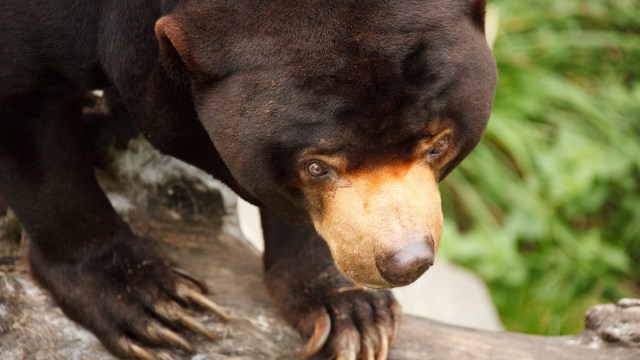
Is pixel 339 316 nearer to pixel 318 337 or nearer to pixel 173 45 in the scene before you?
pixel 318 337

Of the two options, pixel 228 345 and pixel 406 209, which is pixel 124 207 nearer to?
pixel 228 345

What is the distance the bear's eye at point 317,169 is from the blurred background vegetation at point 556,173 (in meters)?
2.98

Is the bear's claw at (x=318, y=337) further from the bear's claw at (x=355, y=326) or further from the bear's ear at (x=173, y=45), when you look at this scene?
the bear's ear at (x=173, y=45)

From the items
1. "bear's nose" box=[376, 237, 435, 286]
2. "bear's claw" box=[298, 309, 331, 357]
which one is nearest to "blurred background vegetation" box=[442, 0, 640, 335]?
"bear's claw" box=[298, 309, 331, 357]

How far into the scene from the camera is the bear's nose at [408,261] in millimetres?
2506

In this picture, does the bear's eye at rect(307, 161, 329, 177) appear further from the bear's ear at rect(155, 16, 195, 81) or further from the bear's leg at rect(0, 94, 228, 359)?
the bear's leg at rect(0, 94, 228, 359)

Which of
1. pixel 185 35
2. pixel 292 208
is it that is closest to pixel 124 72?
pixel 185 35

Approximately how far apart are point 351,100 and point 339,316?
0.98m

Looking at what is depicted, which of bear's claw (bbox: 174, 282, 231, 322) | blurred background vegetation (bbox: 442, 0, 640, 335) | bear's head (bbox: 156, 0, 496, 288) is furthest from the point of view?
blurred background vegetation (bbox: 442, 0, 640, 335)

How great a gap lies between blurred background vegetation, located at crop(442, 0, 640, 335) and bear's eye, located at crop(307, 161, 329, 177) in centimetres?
298

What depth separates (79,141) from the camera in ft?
10.7

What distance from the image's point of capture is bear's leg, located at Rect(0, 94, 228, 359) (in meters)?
3.12

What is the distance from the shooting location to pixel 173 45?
2.65 m

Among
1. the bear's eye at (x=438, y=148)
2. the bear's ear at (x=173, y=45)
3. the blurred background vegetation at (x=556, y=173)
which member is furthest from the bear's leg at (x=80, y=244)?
the blurred background vegetation at (x=556, y=173)
